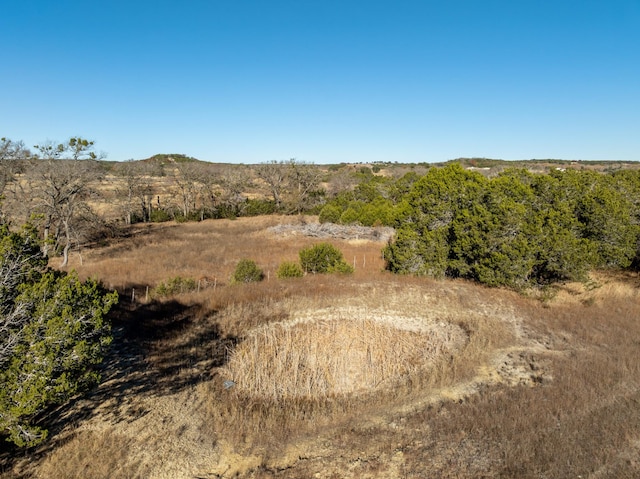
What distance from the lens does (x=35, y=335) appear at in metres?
5.86

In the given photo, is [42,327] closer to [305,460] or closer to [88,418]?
[88,418]

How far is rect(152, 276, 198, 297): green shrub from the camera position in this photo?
19.3m

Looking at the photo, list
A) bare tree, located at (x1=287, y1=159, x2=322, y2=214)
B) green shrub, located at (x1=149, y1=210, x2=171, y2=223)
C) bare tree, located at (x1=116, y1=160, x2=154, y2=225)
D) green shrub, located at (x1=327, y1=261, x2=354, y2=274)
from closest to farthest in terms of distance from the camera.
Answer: green shrub, located at (x1=327, y1=261, x2=354, y2=274) → bare tree, located at (x1=116, y1=160, x2=154, y2=225) → green shrub, located at (x1=149, y1=210, x2=171, y2=223) → bare tree, located at (x1=287, y1=159, x2=322, y2=214)

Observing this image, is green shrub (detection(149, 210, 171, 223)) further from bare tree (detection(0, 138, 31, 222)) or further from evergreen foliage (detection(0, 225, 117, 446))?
evergreen foliage (detection(0, 225, 117, 446))

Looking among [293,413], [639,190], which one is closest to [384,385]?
[293,413]

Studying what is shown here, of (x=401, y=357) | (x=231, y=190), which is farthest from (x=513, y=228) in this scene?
(x=231, y=190)

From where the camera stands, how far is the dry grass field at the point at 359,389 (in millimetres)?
7430

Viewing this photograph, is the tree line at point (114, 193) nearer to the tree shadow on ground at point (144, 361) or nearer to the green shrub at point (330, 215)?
the tree shadow on ground at point (144, 361)

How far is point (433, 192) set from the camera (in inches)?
924

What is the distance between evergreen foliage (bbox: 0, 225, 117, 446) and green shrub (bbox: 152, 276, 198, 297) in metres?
12.7

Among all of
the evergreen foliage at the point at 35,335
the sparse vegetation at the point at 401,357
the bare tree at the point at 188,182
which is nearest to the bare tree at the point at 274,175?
the bare tree at the point at 188,182

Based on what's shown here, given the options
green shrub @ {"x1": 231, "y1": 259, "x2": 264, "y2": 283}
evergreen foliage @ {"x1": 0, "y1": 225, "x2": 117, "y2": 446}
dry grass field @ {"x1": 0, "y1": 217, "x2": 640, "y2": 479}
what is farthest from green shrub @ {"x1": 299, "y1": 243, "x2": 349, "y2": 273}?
evergreen foliage @ {"x1": 0, "y1": 225, "x2": 117, "y2": 446}

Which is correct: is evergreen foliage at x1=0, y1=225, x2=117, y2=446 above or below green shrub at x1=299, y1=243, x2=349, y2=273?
above

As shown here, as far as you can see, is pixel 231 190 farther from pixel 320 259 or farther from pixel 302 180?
pixel 320 259
